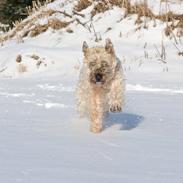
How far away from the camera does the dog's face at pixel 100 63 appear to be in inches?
297

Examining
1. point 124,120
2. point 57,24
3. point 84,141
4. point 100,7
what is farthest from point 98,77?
point 57,24

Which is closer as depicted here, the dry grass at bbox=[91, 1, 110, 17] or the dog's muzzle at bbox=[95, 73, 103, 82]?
the dog's muzzle at bbox=[95, 73, 103, 82]

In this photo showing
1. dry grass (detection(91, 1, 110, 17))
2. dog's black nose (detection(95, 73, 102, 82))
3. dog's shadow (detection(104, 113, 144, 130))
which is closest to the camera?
dog's black nose (detection(95, 73, 102, 82))

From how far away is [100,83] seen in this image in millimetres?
7691

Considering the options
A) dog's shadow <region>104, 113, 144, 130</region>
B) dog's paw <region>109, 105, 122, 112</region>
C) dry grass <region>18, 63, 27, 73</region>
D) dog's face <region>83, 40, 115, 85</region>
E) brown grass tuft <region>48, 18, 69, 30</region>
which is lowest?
dry grass <region>18, 63, 27, 73</region>

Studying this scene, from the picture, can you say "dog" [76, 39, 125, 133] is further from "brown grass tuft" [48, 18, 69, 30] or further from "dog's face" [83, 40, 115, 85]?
"brown grass tuft" [48, 18, 69, 30]

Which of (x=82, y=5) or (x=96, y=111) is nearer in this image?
(x=96, y=111)

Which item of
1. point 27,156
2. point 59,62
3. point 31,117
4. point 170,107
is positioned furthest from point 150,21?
point 27,156

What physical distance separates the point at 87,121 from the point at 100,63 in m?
1.46

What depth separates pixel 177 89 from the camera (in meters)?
12.2

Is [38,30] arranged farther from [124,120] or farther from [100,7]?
[124,120]

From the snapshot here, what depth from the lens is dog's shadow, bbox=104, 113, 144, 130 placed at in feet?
28.0

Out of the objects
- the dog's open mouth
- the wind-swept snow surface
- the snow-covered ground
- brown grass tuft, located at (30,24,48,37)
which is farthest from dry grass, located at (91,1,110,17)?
the dog's open mouth

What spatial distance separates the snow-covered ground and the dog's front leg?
0.11 meters
